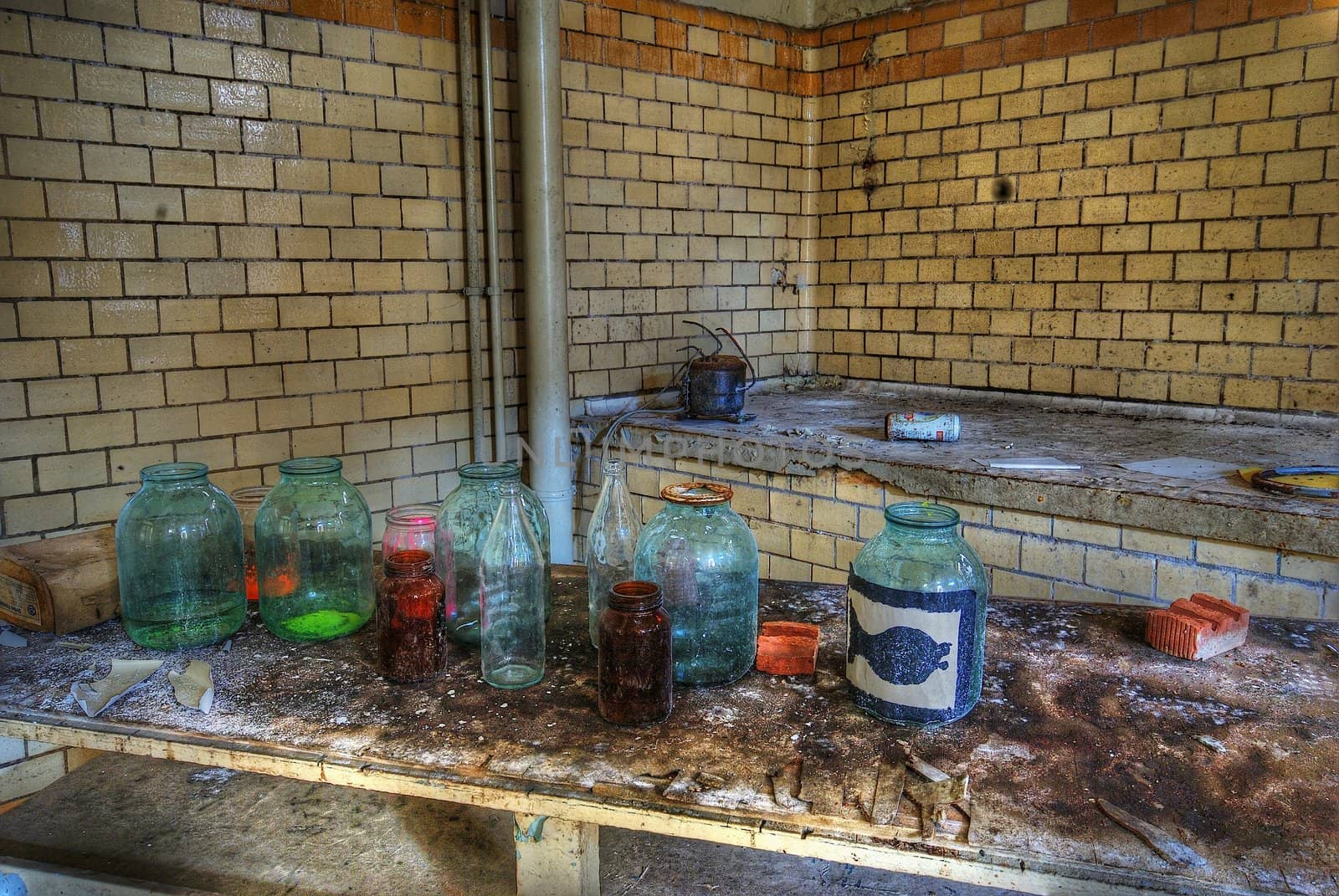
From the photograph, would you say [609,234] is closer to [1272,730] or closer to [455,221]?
[455,221]

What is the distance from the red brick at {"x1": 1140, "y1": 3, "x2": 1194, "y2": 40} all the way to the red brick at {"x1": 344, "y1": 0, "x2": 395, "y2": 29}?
3.32 metres

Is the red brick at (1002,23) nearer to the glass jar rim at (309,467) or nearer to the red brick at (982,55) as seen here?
the red brick at (982,55)

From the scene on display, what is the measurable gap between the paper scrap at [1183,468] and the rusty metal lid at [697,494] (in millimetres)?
2114

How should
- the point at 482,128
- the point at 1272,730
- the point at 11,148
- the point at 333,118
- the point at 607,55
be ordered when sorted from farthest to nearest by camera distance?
the point at 607,55
the point at 482,128
the point at 333,118
the point at 11,148
the point at 1272,730

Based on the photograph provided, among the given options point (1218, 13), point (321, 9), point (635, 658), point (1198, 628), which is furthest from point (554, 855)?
point (1218, 13)

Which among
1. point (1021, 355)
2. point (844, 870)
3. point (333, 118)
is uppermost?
point (333, 118)

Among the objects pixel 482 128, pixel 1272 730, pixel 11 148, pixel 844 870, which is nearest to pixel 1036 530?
pixel 844 870

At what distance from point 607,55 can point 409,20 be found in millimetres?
1042

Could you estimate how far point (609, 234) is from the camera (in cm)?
459

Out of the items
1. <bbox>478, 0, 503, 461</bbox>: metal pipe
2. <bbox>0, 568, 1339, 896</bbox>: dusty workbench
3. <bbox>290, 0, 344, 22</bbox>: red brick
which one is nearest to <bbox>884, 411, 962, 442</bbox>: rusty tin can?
<bbox>478, 0, 503, 461</bbox>: metal pipe

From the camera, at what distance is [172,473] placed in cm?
180

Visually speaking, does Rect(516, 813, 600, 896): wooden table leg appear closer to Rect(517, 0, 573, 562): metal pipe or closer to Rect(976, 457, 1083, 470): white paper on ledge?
Rect(976, 457, 1083, 470): white paper on ledge

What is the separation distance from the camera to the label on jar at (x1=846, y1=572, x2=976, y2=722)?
1.38 metres

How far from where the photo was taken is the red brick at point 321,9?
11.5 feet
